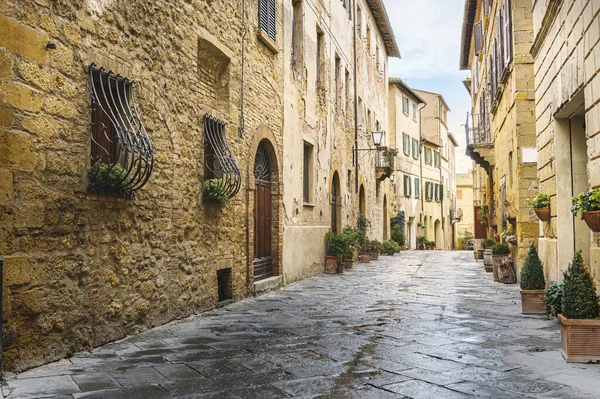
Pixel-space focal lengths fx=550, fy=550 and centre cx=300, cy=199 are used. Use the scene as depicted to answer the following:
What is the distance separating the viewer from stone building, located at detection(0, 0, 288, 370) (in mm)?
4277

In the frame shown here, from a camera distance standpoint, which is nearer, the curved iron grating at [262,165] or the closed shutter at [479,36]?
the curved iron grating at [262,165]

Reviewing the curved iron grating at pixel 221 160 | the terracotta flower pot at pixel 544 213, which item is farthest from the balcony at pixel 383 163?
the curved iron grating at pixel 221 160

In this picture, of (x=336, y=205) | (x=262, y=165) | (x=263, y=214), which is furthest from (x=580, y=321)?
(x=336, y=205)

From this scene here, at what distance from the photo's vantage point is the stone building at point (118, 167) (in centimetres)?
428

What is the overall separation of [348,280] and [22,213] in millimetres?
8595

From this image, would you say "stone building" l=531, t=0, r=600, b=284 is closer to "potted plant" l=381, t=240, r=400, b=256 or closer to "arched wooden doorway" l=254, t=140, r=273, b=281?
"arched wooden doorway" l=254, t=140, r=273, b=281

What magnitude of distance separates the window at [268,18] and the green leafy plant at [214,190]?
3520 mm

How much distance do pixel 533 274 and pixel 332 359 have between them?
3.46 meters

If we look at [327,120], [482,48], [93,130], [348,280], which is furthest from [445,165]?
[93,130]

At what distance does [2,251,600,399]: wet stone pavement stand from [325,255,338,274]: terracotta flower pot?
5.65m

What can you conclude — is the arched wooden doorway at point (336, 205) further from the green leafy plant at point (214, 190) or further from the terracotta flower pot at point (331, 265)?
the green leafy plant at point (214, 190)

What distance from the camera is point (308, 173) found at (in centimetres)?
1323

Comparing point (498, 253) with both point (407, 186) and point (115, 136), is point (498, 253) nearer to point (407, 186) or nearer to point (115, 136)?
point (115, 136)

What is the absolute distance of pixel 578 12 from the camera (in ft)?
17.8
